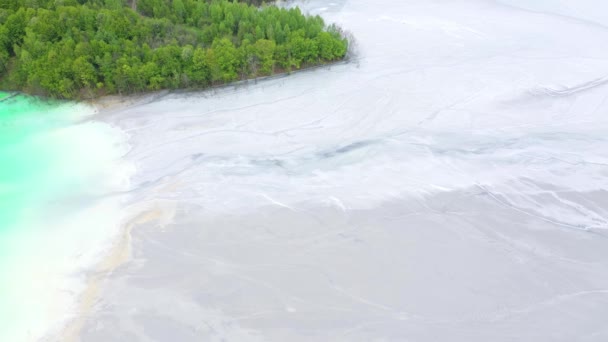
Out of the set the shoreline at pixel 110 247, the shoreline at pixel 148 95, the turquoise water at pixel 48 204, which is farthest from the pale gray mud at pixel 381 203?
the turquoise water at pixel 48 204

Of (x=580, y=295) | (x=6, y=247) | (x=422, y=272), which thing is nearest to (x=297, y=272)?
(x=422, y=272)

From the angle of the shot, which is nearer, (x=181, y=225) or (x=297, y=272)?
(x=297, y=272)

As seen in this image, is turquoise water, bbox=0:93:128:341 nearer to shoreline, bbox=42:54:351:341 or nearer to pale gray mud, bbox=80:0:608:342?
shoreline, bbox=42:54:351:341

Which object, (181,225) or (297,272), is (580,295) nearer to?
(297,272)

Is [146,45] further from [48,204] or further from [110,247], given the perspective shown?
[110,247]

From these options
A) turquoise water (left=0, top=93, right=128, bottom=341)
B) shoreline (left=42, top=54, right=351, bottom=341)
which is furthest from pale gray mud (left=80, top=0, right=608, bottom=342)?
turquoise water (left=0, top=93, right=128, bottom=341)

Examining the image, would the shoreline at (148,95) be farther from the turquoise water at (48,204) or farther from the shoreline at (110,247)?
the turquoise water at (48,204)
